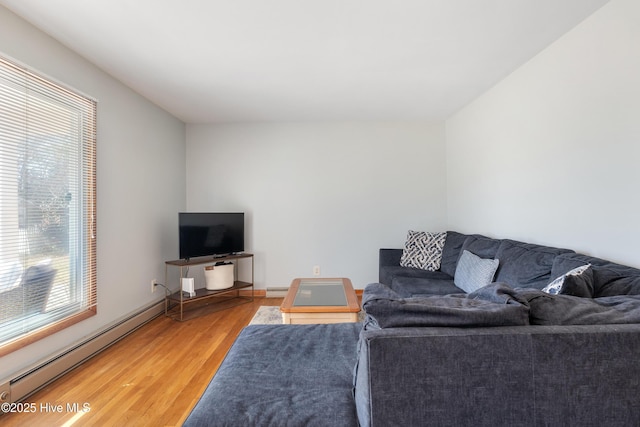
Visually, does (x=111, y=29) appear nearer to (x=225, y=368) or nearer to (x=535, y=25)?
(x=225, y=368)

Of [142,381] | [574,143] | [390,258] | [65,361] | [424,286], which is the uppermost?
[574,143]

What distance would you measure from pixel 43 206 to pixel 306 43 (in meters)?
2.18

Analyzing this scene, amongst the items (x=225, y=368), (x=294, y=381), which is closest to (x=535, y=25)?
(x=294, y=381)

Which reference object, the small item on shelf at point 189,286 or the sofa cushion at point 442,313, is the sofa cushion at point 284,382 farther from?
the small item on shelf at point 189,286

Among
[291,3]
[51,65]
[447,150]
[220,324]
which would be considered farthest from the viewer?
[447,150]

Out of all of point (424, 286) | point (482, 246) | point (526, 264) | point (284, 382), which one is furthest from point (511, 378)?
point (482, 246)

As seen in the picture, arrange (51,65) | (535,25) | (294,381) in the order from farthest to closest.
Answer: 1. (51,65)
2. (535,25)
3. (294,381)

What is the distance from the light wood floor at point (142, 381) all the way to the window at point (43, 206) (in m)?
0.40

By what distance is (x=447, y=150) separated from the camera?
379 centimetres

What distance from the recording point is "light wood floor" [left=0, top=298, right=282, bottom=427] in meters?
1.59

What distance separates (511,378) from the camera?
0.78m

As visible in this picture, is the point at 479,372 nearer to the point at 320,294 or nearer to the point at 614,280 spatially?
the point at 614,280

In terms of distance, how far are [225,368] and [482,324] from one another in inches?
40.0

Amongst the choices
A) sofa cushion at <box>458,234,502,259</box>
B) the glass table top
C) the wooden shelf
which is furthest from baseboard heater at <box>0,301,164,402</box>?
sofa cushion at <box>458,234,502,259</box>
